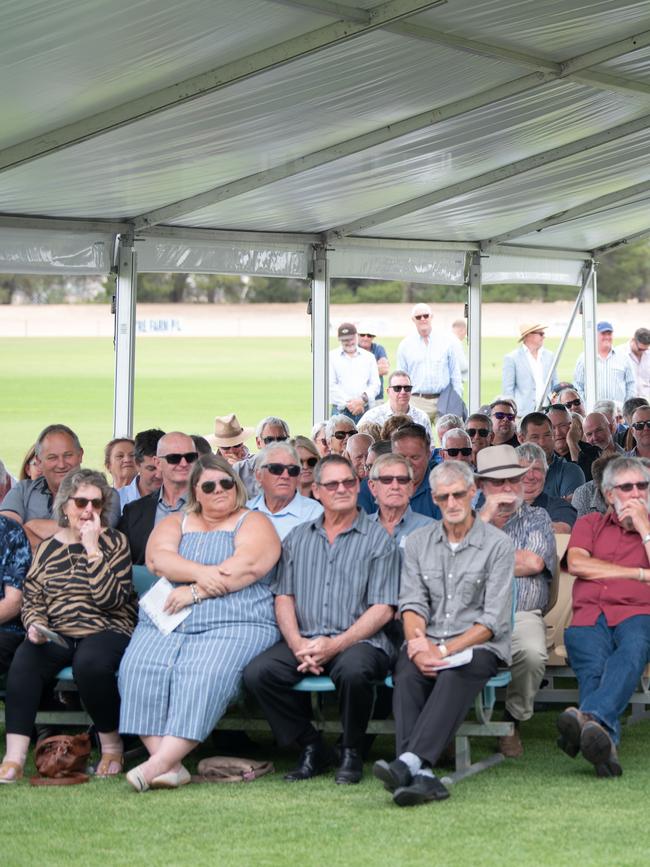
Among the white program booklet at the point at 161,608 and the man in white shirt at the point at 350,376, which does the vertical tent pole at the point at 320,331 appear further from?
the white program booklet at the point at 161,608

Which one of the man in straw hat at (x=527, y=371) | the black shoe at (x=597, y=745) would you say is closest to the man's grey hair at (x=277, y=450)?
the black shoe at (x=597, y=745)

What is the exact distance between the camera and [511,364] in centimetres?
1356

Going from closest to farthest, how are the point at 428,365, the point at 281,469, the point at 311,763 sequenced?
the point at 311,763 < the point at 281,469 < the point at 428,365

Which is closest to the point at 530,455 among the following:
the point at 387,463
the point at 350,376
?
the point at 387,463

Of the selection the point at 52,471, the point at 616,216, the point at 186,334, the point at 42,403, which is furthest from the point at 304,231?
the point at 186,334

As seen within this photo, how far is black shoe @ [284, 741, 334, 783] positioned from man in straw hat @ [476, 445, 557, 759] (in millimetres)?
702

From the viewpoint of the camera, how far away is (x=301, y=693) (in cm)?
502

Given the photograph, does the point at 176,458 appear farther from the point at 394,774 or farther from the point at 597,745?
the point at 597,745

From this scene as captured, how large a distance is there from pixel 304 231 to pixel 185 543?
232 inches

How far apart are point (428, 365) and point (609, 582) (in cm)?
778

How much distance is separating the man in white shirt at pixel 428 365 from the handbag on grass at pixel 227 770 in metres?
8.13

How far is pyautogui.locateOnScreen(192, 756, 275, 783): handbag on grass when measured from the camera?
4.95 m

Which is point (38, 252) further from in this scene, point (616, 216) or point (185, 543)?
point (616, 216)

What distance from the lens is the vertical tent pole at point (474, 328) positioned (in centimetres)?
1231
